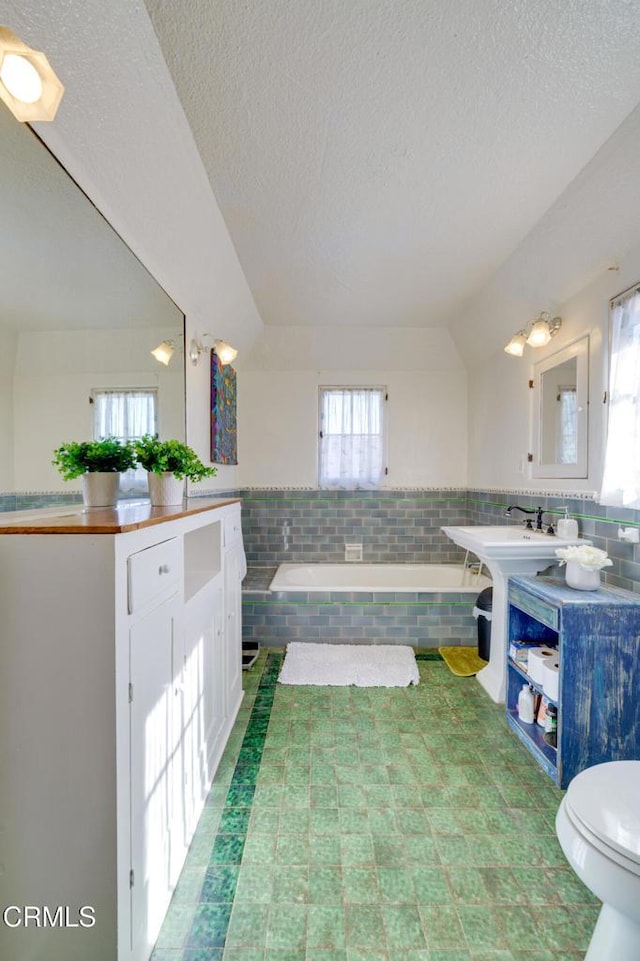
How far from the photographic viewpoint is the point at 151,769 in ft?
3.59

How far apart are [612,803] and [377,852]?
84 cm

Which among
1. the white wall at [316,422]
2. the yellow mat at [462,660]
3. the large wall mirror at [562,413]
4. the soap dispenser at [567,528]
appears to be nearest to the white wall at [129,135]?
the white wall at [316,422]

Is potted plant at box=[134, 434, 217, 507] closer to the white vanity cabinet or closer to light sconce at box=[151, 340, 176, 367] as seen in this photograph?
→ light sconce at box=[151, 340, 176, 367]

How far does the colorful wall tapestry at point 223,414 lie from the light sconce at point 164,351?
2.77 feet

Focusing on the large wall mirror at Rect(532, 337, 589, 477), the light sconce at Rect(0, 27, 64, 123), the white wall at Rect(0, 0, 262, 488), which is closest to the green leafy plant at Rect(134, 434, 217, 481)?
the white wall at Rect(0, 0, 262, 488)

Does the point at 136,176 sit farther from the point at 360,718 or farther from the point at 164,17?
the point at 360,718

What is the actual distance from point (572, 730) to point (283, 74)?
273 centimetres

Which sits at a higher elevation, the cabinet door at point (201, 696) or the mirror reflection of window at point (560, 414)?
the mirror reflection of window at point (560, 414)

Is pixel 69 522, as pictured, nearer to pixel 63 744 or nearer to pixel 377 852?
pixel 63 744

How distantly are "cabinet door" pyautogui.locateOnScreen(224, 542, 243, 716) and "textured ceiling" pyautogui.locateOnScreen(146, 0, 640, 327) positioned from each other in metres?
1.83

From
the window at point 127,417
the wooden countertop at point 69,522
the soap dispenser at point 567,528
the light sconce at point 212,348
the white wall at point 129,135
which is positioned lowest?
the soap dispenser at point 567,528

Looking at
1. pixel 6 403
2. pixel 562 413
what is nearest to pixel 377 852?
pixel 6 403

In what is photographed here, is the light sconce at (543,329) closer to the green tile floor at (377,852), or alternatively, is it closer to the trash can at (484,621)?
the trash can at (484,621)

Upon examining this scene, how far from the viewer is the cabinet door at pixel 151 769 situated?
39.5 inches
